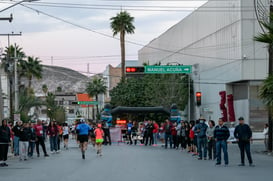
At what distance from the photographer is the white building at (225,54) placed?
176ft

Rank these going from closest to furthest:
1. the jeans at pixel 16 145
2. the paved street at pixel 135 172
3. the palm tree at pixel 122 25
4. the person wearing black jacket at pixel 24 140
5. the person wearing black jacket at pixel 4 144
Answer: the paved street at pixel 135 172 → the person wearing black jacket at pixel 4 144 → the person wearing black jacket at pixel 24 140 → the jeans at pixel 16 145 → the palm tree at pixel 122 25

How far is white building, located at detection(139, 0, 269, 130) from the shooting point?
53.5m

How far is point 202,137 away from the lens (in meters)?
25.1

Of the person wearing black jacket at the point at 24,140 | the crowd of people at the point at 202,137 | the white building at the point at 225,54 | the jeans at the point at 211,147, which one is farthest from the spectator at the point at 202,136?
the white building at the point at 225,54

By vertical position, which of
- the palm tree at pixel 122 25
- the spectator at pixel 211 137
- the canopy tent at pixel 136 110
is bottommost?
the spectator at pixel 211 137

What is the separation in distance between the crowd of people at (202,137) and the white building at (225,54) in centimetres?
1155

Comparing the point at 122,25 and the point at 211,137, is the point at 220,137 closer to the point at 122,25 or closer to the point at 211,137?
the point at 211,137

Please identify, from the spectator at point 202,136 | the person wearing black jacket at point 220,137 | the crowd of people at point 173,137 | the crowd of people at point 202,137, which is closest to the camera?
the crowd of people at point 202,137

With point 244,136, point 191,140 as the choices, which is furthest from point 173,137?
point 244,136

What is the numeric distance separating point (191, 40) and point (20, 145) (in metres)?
49.9

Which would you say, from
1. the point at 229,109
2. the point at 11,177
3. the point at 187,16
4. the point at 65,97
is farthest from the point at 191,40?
the point at 65,97

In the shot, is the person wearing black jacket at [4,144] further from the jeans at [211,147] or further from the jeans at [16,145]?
the jeans at [211,147]

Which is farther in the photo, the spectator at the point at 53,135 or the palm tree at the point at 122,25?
the palm tree at the point at 122,25

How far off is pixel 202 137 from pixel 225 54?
116 ft
